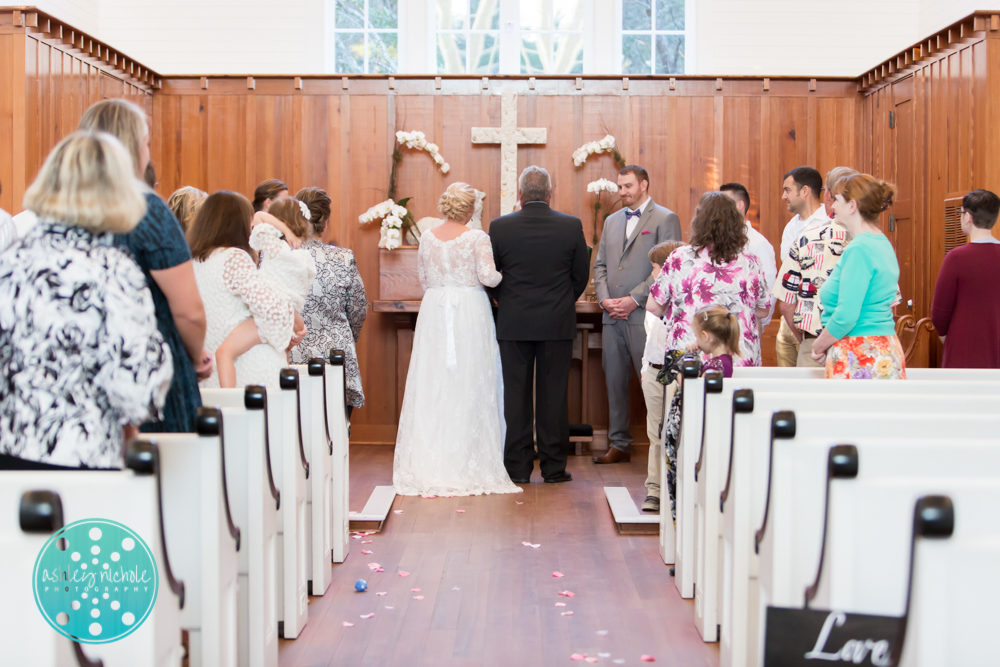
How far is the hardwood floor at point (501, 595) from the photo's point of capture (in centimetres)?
300

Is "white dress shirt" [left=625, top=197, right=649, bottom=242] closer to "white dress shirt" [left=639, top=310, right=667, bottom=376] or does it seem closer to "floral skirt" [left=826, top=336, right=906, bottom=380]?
"white dress shirt" [left=639, top=310, right=667, bottom=376]

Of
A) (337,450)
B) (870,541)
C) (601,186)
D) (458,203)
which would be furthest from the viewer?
(601,186)

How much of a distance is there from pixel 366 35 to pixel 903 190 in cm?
496

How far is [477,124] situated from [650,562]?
387cm

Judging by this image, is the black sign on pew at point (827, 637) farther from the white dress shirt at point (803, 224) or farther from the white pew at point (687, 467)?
the white dress shirt at point (803, 224)

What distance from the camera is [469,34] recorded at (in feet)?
27.7

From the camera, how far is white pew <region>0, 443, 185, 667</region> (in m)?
1.53

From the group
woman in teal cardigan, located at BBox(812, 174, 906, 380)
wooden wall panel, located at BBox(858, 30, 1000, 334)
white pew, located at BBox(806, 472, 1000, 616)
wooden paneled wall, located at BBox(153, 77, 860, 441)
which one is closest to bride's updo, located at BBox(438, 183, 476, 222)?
wooden paneled wall, located at BBox(153, 77, 860, 441)

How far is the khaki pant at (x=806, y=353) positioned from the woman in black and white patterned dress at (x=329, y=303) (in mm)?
2392

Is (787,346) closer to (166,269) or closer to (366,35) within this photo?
(166,269)

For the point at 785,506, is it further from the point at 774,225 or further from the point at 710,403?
the point at 774,225

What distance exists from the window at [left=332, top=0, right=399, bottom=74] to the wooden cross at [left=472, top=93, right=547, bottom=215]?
2.22 metres

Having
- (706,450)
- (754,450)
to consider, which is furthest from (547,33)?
(754,450)

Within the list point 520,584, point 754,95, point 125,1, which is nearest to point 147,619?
point 520,584
